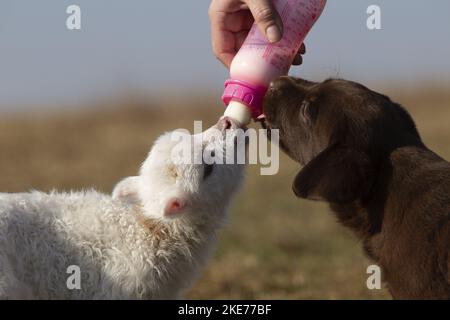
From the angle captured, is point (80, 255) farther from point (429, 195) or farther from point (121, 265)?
point (429, 195)

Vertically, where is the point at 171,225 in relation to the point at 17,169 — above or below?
above

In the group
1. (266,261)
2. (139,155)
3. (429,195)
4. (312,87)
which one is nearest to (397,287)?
(429,195)

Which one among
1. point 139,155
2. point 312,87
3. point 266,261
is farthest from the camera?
point 139,155

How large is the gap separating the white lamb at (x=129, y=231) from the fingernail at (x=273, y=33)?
2.34ft

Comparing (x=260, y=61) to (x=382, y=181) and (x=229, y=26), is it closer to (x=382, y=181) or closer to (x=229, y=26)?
(x=229, y=26)

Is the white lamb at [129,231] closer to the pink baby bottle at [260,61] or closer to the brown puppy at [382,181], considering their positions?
the pink baby bottle at [260,61]

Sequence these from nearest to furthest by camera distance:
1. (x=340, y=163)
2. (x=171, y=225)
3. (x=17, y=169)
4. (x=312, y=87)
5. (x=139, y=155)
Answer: (x=340, y=163) → (x=312, y=87) → (x=171, y=225) → (x=17, y=169) → (x=139, y=155)

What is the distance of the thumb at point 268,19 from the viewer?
5984 millimetres

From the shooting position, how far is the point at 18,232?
5.88 m

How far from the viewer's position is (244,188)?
812 centimetres

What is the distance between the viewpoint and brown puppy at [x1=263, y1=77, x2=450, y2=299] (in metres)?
5.06

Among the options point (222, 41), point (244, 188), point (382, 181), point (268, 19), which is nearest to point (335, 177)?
point (382, 181)

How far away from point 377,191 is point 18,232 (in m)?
2.29

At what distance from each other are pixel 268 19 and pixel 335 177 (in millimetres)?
1421
